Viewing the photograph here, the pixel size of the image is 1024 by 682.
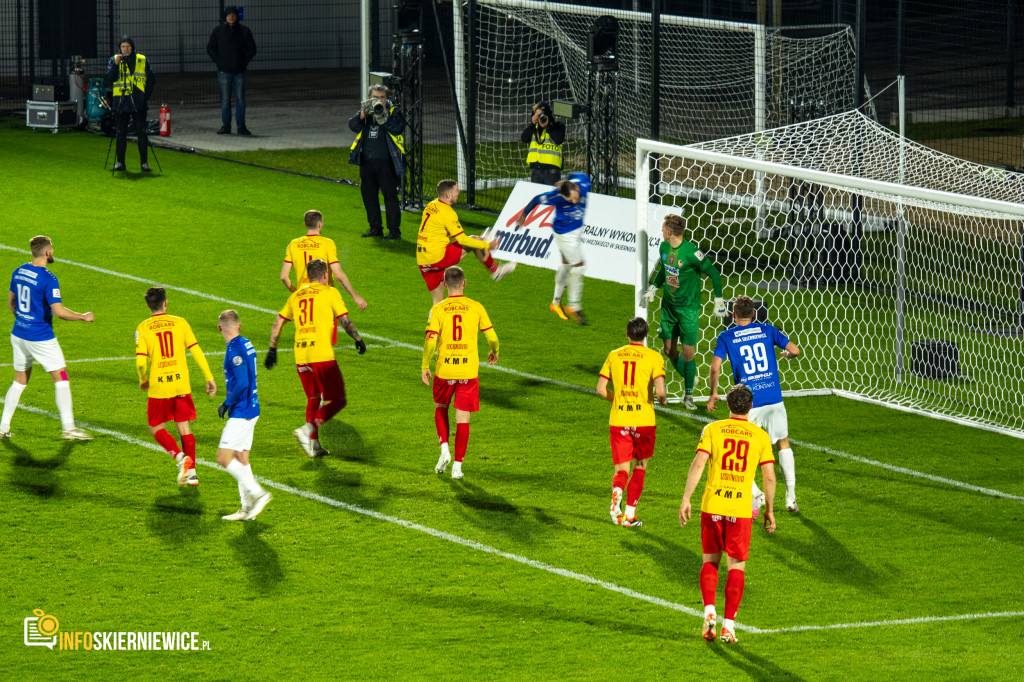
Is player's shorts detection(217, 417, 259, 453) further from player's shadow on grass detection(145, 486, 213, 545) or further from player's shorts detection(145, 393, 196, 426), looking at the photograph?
player's shorts detection(145, 393, 196, 426)

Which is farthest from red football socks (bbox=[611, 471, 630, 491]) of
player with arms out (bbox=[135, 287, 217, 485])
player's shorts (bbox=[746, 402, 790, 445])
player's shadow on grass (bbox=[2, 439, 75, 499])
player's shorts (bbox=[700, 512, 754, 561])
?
player's shadow on grass (bbox=[2, 439, 75, 499])

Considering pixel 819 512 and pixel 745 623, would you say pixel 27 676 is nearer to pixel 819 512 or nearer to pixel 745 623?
pixel 745 623

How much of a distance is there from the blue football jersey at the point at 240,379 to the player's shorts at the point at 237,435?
0.16 feet

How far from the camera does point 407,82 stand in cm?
2188

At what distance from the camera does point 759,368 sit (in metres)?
10.7

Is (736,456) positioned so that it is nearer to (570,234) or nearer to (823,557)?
(823,557)

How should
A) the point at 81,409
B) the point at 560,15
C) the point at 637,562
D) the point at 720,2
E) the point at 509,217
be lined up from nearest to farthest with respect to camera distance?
the point at 637,562
the point at 81,409
the point at 509,217
the point at 560,15
the point at 720,2

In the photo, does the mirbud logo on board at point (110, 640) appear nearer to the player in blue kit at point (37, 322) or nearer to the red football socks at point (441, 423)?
the red football socks at point (441, 423)

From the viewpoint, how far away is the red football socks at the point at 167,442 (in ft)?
36.9

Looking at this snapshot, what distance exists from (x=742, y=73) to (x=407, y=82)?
776 cm

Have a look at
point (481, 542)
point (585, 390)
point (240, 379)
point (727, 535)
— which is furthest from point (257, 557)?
point (585, 390)

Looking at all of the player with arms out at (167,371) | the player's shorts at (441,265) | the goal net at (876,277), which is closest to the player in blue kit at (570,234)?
the goal net at (876,277)

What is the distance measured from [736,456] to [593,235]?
29.8 ft

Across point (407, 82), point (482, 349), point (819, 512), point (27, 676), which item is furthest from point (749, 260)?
point (27, 676)
